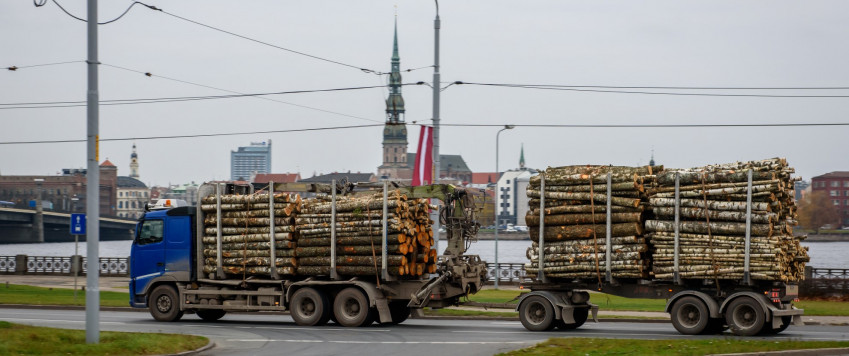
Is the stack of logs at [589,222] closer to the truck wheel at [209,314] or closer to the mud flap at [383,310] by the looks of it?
the mud flap at [383,310]

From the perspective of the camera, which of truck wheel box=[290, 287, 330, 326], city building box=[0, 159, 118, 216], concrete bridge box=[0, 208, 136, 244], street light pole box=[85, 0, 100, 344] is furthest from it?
city building box=[0, 159, 118, 216]

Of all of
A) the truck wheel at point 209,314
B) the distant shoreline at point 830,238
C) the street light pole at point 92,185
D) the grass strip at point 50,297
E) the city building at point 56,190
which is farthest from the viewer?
the city building at point 56,190

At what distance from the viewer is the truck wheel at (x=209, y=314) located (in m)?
25.5

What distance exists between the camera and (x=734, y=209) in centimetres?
2014

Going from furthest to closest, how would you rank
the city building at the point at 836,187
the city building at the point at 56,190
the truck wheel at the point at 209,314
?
the city building at the point at 56,190 < the city building at the point at 836,187 < the truck wheel at the point at 209,314

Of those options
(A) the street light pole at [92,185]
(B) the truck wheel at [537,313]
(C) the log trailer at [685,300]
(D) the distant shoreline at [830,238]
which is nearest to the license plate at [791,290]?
(C) the log trailer at [685,300]

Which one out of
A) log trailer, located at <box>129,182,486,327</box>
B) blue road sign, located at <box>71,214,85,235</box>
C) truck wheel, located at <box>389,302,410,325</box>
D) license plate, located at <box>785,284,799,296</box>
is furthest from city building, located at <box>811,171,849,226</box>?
license plate, located at <box>785,284,799,296</box>

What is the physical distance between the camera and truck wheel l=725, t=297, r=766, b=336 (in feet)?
64.2

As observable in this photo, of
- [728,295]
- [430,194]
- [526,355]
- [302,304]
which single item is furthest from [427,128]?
[526,355]

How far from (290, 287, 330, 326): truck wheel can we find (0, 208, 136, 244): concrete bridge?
11525cm

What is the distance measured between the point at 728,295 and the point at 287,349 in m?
8.84

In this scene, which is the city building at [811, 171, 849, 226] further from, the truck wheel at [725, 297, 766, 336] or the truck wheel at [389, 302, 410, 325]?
the truck wheel at [725, 297, 766, 336]

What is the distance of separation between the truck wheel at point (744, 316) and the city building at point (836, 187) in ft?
539

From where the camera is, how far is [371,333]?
21219 millimetres
